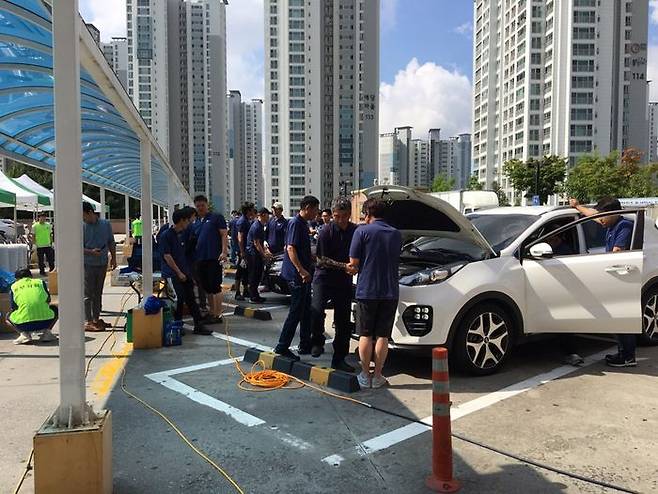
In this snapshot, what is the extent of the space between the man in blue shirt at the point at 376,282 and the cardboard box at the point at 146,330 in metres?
3.02

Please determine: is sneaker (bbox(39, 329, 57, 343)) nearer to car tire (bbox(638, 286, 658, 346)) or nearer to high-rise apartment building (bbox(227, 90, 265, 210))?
car tire (bbox(638, 286, 658, 346))

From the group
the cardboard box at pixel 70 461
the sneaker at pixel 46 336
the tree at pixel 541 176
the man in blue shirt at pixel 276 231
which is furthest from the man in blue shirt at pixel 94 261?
the tree at pixel 541 176

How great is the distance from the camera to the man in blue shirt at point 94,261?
7859 mm

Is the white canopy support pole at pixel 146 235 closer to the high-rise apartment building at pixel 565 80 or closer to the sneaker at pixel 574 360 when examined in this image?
the sneaker at pixel 574 360

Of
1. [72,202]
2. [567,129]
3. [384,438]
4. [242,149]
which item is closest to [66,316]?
[72,202]

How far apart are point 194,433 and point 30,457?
1.11 metres

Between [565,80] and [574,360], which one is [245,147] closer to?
[565,80]

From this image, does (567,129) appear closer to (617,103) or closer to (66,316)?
(617,103)

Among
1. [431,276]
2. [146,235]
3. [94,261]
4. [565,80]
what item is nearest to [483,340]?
[431,276]

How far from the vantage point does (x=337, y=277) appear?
568 centimetres

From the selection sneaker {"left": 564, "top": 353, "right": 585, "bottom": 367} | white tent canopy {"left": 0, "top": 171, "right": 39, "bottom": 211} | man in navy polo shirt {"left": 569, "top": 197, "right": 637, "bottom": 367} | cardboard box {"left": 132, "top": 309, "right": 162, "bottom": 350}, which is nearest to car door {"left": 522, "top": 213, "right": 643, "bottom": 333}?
man in navy polo shirt {"left": 569, "top": 197, "right": 637, "bottom": 367}

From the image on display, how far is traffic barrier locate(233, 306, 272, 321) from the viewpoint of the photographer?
8.88 meters

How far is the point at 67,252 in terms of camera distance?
3.16 meters

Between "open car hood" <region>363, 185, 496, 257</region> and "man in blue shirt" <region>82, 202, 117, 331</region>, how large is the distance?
4.17 meters
